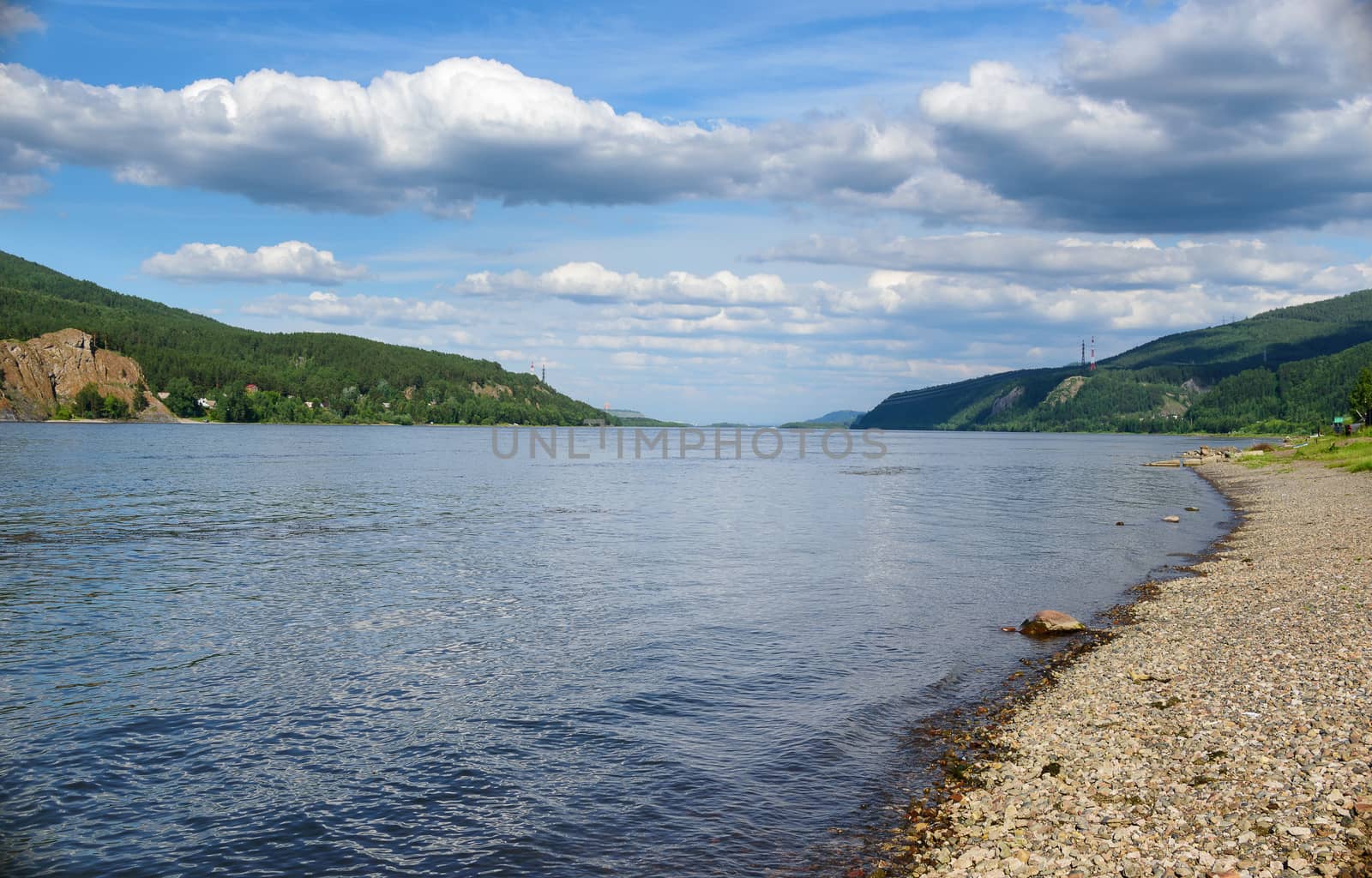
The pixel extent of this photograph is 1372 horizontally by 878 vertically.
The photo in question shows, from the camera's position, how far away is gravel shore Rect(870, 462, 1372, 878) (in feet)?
37.2

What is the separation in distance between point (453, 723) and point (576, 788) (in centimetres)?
457

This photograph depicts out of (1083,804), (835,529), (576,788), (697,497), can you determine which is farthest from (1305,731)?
(697,497)

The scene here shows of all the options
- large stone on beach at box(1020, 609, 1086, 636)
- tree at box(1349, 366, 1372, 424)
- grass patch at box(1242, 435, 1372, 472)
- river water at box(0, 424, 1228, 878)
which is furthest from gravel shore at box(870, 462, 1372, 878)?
tree at box(1349, 366, 1372, 424)

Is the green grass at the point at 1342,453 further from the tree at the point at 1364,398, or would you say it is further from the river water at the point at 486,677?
the river water at the point at 486,677

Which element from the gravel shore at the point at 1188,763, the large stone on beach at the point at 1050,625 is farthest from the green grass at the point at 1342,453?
the large stone on beach at the point at 1050,625

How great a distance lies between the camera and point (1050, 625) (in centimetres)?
2730

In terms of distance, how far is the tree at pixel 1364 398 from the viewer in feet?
495

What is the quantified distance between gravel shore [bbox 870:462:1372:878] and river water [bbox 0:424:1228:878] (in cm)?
236

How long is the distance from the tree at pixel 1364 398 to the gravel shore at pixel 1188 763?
158309 mm

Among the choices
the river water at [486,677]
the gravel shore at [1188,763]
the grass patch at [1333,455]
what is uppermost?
the grass patch at [1333,455]

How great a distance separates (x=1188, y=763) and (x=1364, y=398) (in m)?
178

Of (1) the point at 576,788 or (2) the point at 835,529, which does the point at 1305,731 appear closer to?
(1) the point at 576,788

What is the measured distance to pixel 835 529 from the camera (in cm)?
5647

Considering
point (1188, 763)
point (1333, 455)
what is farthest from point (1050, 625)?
point (1333, 455)
